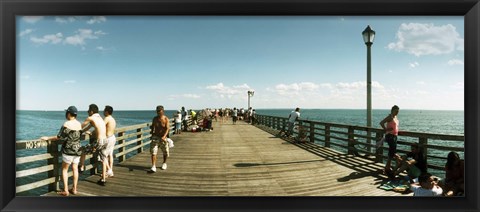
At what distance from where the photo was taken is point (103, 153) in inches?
191

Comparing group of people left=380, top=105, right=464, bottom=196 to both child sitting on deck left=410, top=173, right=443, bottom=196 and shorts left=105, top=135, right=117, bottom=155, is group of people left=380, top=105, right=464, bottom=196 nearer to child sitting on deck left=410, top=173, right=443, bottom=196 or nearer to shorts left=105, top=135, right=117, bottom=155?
child sitting on deck left=410, top=173, right=443, bottom=196

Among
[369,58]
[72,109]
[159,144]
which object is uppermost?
[369,58]

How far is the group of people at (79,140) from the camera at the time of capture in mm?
4043

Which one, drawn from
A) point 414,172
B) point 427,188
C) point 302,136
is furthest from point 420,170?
point 302,136

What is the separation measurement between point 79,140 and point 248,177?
3023 mm

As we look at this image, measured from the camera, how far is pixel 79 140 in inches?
163

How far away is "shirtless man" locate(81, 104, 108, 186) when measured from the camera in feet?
15.2

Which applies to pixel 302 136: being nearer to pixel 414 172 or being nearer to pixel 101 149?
pixel 414 172

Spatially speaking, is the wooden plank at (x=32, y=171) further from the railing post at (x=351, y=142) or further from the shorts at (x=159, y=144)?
the railing post at (x=351, y=142)
